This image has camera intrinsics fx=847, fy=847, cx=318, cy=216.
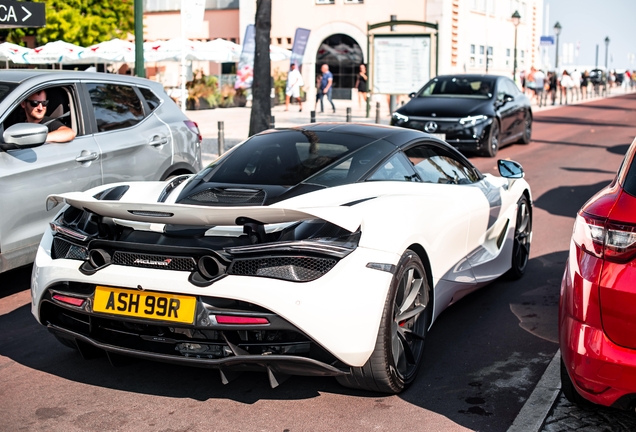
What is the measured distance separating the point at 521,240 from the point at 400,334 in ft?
9.22

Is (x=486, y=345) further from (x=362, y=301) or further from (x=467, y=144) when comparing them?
(x=467, y=144)

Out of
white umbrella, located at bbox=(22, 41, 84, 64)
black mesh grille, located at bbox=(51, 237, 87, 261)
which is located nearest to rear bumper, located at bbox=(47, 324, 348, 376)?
black mesh grille, located at bbox=(51, 237, 87, 261)

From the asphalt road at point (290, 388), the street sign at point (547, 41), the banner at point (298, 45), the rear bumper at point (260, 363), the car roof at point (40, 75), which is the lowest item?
the asphalt road at point (290, 388)

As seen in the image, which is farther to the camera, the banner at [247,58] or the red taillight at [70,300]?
the banner at [247,58]

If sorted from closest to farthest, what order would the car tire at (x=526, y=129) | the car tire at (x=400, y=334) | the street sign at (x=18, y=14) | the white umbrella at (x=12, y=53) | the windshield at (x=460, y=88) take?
the car tire at (x=400, y=334), the street sign at (x=18, y=14), the windshield at (x=460, y=88), the car tire at (x=526, y=129), the white umbrella at (x=12, y=53)

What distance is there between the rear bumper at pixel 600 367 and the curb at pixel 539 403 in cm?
47

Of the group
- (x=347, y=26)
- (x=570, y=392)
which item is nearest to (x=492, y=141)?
(x=570, y=392)

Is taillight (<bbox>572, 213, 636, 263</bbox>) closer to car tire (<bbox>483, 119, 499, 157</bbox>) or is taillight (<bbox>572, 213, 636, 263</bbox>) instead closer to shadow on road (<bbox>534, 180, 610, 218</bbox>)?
shadow on road (<bbox>534, 180, 610, 218</bbox>)

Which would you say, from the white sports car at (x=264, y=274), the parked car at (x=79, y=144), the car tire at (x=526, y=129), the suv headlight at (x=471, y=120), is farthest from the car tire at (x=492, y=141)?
the white sports car at (x=264, y=274)

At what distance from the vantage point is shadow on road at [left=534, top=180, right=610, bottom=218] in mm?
10411

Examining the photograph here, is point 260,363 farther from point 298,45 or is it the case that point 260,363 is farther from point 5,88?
point 298,45

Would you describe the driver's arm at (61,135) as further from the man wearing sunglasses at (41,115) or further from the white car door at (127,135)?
the white car door at (127,135)

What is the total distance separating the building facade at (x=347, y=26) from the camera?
1641 inches

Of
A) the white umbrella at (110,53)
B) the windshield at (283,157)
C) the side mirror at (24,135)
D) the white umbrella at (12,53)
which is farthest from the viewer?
the white umbrella at (110,53)
